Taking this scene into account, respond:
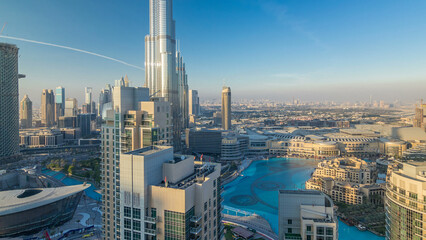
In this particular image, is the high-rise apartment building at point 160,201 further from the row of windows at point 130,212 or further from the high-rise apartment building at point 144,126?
the high-rise apartment building at point 144,126

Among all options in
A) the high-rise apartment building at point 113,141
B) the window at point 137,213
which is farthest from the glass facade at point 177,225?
the high-rise apartment building at point 113,141

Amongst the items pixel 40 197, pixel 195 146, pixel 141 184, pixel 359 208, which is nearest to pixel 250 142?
pixel 195 146

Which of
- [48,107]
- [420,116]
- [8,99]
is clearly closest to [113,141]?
[8,99]

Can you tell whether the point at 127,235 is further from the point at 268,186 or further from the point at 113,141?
the point at 268,186

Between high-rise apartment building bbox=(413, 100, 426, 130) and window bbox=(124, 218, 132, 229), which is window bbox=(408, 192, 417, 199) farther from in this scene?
high-rise apartment building bbox=(413, 100, 426, 130)

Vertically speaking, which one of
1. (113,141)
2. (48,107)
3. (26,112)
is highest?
(48,107)
